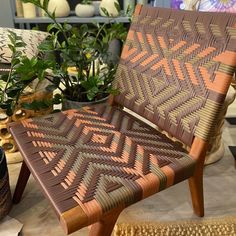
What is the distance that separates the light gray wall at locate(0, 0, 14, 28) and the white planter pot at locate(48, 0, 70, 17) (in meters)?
0.32

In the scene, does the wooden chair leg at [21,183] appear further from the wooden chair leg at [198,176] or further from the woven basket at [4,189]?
the wooden chair leg at [198,176]

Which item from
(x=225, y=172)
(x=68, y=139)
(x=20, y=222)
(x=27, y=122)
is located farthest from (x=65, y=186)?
(x=225, y=172)

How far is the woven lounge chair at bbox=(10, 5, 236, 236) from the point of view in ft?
2.59

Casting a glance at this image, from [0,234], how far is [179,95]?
0.84 m

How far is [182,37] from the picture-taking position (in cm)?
104

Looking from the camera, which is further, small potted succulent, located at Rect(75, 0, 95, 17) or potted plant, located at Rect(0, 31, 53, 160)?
small potted succulent, located at Rect(75, 0, 95, 17)

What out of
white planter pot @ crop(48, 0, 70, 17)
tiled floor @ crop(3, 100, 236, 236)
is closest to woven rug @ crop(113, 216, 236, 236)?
tiled floor @ crop(3, 100, 236, 236)

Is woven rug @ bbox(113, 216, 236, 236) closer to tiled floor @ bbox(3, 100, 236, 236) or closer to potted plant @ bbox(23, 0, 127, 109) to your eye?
tiled floor @ bbox(3, 100, 236, 236)

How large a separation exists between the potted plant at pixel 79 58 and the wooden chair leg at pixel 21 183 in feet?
1.26

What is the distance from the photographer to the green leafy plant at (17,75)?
104 centimetres

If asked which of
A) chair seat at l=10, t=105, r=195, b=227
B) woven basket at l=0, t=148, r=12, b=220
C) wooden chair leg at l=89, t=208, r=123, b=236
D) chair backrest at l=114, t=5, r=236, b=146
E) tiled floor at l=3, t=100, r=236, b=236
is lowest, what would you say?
tiled floor at l=3, t=100, r=236, b=236

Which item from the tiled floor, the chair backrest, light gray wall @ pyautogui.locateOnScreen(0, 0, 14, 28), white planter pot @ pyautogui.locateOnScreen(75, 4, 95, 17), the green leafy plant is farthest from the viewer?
white planter pot @ pyautogui.locateOnScreen(75, 4, 95, 17)

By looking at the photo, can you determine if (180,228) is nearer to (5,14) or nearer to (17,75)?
(17,75)

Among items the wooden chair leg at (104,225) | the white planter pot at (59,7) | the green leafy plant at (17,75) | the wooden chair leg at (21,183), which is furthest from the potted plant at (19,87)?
the white planter pot at (59,7)
